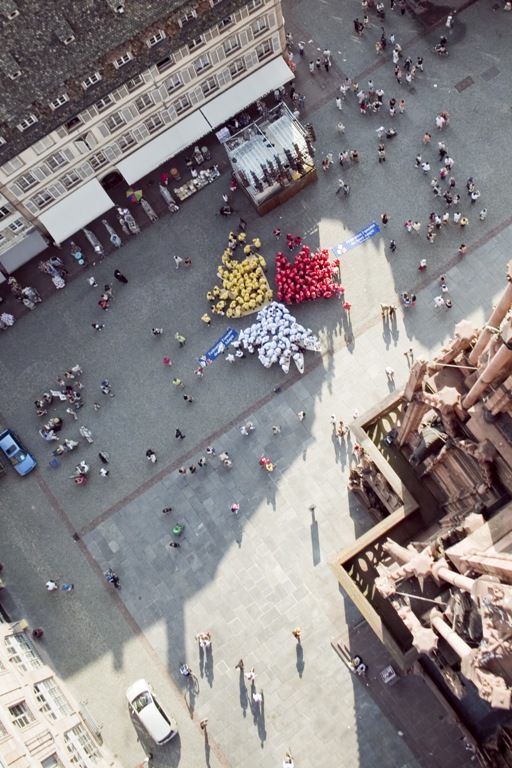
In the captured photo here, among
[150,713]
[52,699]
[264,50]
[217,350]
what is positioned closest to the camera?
[52,699]

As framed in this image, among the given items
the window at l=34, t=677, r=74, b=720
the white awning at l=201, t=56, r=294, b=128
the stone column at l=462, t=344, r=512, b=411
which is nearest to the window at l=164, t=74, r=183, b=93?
the white awning at l=201, t=56, r=294, b=128

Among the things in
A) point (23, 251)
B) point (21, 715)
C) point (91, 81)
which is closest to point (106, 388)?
point (23, 251)

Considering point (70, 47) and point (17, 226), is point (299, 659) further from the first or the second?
point (70, 47)

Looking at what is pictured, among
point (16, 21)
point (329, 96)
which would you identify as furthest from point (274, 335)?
point (16, 21)

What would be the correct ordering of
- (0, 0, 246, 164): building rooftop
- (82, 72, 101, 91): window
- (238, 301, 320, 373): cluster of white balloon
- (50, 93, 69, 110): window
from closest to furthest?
(0, 0, 246, 164): building rooftop
(50, 93, 69, 110): window
(82, 72, 101, 91): window
(238, 301, 320, 373): cluster of white balloon

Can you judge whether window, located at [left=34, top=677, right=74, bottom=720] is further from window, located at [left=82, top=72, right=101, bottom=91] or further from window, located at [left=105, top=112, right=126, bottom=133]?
window, located at [left=82, top=72, right=101, bottom=91]

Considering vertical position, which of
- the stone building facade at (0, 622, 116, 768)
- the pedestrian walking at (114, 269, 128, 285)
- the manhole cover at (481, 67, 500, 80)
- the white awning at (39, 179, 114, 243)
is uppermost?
the white awning at (39, 179, 114, 243)
